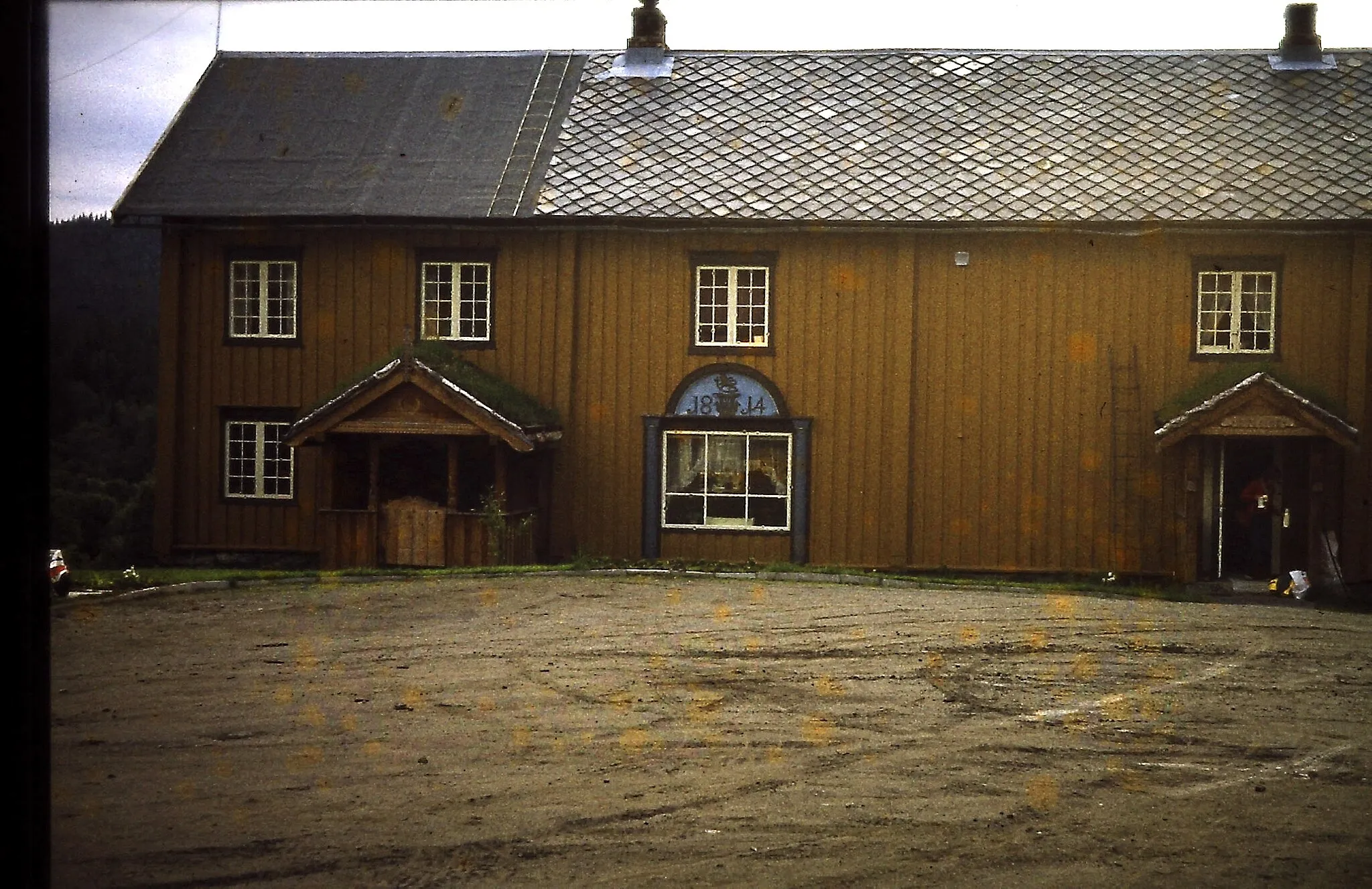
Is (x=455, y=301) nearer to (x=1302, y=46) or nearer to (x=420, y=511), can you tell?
(x=420, y=511)

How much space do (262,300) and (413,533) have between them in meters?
4.89

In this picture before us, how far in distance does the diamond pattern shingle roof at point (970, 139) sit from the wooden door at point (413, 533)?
4.92 metres

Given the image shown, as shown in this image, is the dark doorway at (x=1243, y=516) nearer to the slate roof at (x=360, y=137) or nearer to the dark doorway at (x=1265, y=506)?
the dark doorway at (x=1265, y=506)

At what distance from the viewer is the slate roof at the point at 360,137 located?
22.0 metres

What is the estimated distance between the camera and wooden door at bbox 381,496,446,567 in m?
20.0

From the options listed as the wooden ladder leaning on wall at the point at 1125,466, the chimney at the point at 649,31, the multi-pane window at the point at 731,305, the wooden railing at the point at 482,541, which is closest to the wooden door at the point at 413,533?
the wooden railing at the point at 482,541

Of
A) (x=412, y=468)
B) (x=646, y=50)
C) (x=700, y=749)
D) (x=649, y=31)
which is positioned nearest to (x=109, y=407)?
(x=412, y=468)

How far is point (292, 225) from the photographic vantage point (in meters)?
21.9

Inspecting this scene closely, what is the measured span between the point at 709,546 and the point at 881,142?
6931mm

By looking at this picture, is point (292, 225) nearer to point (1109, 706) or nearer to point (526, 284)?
point (526, 284)

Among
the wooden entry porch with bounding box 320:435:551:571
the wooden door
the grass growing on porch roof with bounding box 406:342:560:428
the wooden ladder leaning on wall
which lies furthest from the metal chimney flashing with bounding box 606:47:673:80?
the wooden ladder leaning on wall

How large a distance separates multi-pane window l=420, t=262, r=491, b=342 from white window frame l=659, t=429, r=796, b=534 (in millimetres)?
3450

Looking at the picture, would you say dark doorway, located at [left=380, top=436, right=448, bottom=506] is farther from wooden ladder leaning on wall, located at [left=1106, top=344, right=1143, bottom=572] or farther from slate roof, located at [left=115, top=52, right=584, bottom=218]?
wooden ladder leaning on wall, located at [left=1106, top=344, right=1143, bottom=572]

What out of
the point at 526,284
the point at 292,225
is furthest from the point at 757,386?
the point at 292,225
